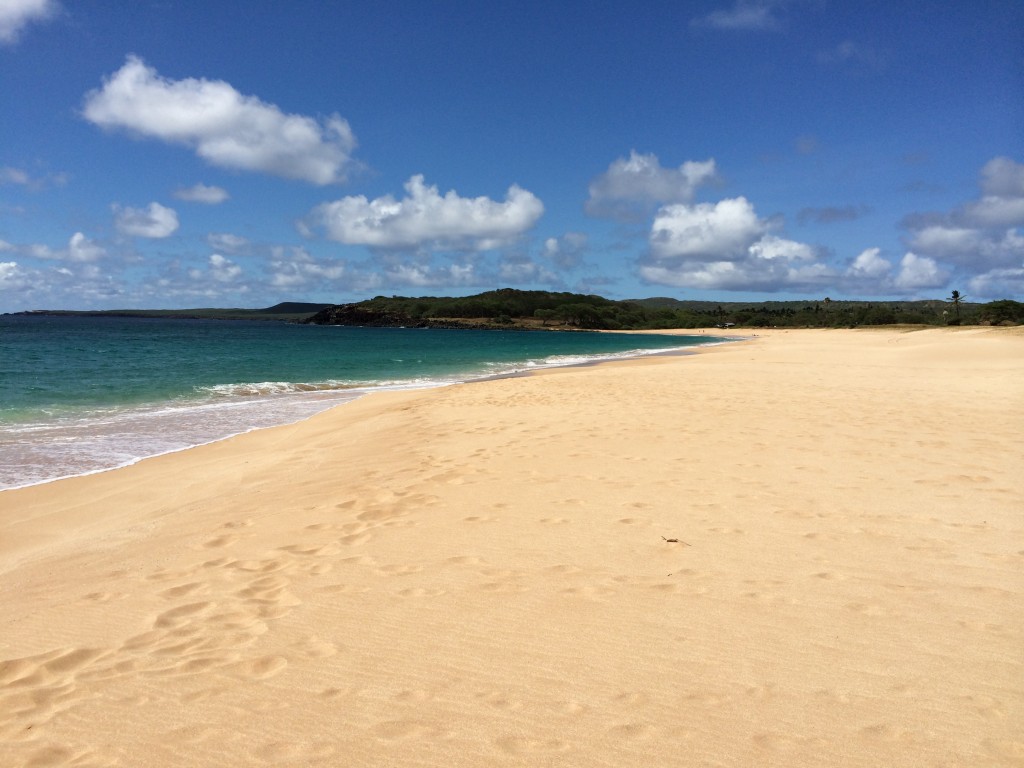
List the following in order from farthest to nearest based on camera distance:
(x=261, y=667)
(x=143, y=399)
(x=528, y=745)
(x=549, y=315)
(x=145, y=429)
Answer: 1. (x=549, y=315)
2. (x=143, y=399)
3. (x=145, y=429)
4. (x=261, y=667)
5. (x=528, y=745)

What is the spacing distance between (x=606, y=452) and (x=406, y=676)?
5.56 metres

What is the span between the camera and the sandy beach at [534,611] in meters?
2.74

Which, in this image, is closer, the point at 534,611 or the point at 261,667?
the point at 261,667

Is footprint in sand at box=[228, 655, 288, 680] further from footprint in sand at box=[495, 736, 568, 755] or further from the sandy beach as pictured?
footprint in sand at box=[495, 736, 568, 755]

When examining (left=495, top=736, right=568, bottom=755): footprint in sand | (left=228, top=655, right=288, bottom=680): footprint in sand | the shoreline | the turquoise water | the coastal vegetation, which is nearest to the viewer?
(left=495, top=736, right=568, bottom=755): footprint in sand

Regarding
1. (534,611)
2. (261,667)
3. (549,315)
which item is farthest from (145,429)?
(549,315)

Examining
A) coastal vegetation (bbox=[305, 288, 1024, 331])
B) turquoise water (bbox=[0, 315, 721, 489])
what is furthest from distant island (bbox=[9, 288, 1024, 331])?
turquoise water (bbox=[0, 315, 721, 489])

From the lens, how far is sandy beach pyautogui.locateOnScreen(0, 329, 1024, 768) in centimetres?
274

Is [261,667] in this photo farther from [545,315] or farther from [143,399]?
[545,315]

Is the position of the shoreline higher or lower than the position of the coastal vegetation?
lower

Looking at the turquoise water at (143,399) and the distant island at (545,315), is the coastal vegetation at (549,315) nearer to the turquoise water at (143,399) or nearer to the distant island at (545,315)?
the distant island at (545,315)

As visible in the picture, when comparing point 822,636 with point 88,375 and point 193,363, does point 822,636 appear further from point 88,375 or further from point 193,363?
point 193,363

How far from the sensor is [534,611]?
3.93 meters

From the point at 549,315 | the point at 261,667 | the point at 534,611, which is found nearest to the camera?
the point at 261,667
